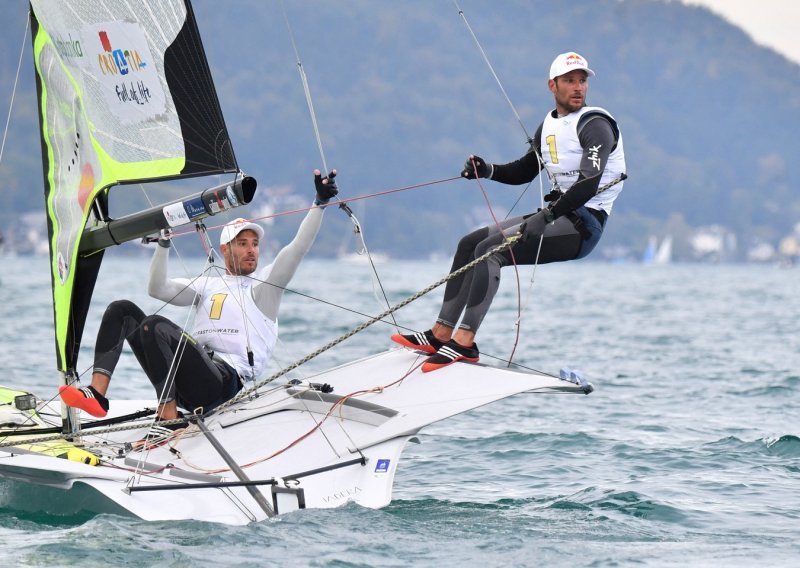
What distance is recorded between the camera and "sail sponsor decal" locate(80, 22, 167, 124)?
561cm

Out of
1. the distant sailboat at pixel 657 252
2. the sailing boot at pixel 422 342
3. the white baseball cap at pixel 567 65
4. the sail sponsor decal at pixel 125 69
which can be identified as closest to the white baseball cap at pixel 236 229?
the sail sponsor decal at pixel 125 69

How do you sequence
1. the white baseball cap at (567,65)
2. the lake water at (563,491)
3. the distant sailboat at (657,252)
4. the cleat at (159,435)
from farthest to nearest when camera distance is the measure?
the distant sailboat at (657,252), the cleat at (159,435), the white baseball cap at (567,65), the lake water at (563,491)

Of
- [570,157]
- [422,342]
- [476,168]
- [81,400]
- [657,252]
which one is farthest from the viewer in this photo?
[657,252]

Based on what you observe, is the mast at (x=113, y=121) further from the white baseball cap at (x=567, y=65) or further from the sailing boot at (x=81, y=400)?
the white baseball cap at (x=567, y=65)

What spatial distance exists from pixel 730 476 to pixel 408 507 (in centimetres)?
204

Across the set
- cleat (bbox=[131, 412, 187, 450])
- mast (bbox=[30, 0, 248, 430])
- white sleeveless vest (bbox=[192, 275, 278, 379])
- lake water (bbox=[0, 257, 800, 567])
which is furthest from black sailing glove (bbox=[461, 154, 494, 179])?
cleat (bbox=[131, 412, 187, 450])

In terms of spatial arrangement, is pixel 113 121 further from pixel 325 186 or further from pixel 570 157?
pixel 570 157

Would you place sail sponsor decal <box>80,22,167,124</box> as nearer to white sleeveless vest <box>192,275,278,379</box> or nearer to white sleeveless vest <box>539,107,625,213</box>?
white sleeveless vest <box>192,275,278,379</box>

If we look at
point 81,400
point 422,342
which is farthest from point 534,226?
point 81,400

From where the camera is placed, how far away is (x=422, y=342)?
619 cm

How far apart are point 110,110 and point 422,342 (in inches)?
74.0

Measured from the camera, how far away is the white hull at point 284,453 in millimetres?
5137

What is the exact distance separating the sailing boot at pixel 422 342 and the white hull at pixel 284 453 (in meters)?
0.09

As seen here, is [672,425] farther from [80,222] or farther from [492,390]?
[80,222]
